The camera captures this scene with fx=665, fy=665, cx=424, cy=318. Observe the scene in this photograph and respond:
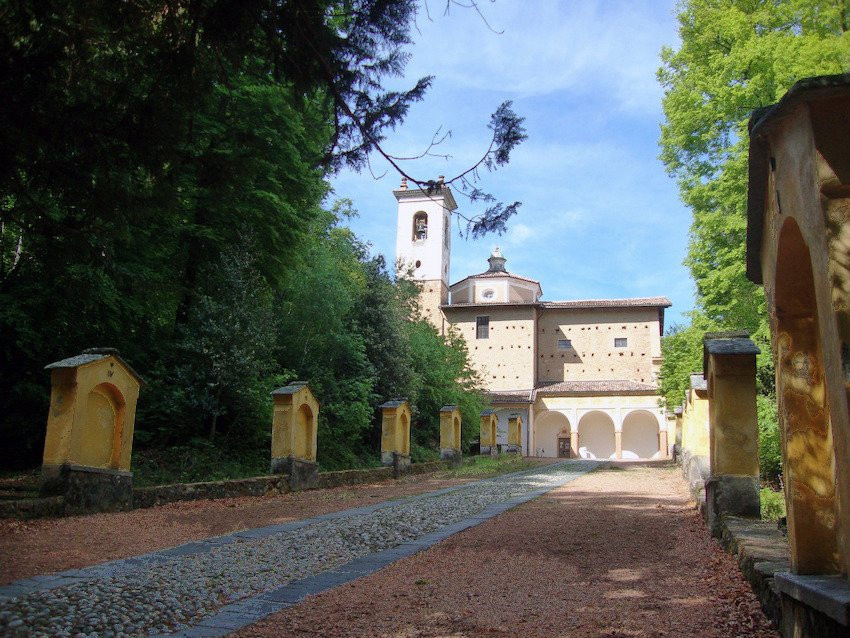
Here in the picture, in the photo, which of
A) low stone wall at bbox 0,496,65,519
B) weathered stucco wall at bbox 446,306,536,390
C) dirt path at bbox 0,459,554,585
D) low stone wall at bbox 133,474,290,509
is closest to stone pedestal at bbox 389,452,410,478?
low stone wall at bbox 133,474,290,509

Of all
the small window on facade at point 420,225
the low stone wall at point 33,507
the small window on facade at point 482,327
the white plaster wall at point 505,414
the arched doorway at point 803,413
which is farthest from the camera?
the small window on facade at point 420,225

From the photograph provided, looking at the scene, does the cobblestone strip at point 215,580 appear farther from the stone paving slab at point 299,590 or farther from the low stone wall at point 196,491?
the low stone wall at point 196,491

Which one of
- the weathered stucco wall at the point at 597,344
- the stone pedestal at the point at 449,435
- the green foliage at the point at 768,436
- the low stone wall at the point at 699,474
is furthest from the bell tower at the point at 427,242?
the low stone wall at the point at 699,474

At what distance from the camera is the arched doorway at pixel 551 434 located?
40906 millimetres

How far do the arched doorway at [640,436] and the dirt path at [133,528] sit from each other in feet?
100

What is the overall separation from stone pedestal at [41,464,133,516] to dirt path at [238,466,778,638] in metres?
4.74

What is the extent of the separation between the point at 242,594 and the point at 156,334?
11.7m

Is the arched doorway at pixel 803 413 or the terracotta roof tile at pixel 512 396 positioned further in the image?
the terracotta roof tile at pixel 512 396

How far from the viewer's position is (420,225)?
46.4 meters

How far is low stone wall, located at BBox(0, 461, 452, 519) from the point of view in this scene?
7.65 m

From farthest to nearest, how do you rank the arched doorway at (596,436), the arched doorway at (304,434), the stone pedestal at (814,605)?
the arched doorway at (596,436), the arched doorway at (304,434), the stone pedestal at (814,605)

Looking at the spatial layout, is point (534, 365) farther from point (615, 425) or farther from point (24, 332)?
point (24, 332)

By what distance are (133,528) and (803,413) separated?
6.88 meters

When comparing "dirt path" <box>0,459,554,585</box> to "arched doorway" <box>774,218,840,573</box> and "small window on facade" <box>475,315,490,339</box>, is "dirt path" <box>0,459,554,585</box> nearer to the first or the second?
"arched doorway" <box>774,218,840,573</box>
